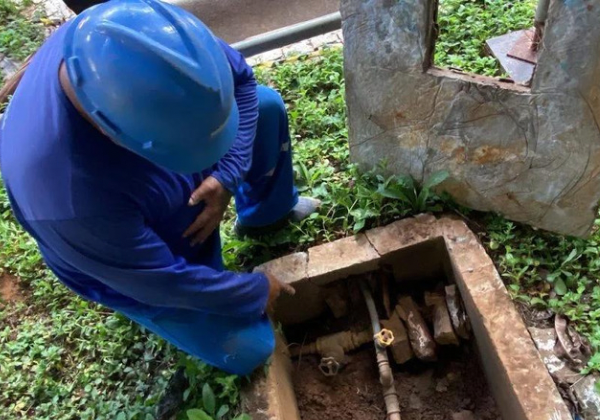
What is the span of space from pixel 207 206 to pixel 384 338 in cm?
97

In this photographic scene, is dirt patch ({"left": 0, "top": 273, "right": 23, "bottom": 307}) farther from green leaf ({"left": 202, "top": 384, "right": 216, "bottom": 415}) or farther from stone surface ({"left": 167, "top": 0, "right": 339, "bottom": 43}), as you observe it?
stone surface ({"left": 167, "top": 0, "right": 339, "bottom": 43})

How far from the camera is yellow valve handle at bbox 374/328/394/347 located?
99.4 inches

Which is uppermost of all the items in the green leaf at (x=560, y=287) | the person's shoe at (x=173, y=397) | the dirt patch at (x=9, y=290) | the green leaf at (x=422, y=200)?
the green leaf at (x=422, y=200)

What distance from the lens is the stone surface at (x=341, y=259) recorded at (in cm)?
261

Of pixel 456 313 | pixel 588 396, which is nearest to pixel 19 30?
pixel 456 313

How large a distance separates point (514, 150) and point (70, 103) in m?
1.71

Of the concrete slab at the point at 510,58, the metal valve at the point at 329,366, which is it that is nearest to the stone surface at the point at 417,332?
the metal valve at the point at 329,366

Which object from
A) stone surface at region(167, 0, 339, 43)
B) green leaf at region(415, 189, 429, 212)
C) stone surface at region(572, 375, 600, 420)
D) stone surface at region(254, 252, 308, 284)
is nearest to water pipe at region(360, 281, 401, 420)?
stone surface at region(254, 252, 308, 284)

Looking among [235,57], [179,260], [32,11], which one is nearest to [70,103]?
[179,260]

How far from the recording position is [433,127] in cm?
254

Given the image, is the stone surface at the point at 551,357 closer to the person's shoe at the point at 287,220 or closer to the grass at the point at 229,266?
the grass at the point at 229,266

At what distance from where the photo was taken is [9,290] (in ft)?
10.4

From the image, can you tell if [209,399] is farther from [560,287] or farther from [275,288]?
[560,287]

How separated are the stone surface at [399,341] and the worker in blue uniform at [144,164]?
592mm
